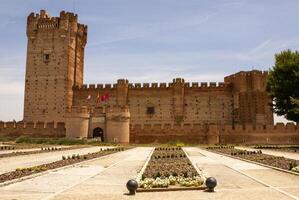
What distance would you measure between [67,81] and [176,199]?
120 feet

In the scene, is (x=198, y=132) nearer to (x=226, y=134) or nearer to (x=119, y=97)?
(x=226, y=134)

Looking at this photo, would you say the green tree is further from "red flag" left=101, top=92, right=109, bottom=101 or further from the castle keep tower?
the castle keep tower

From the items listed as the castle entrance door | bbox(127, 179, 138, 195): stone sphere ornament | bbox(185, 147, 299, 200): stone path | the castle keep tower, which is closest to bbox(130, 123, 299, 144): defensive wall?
the castle entrance door

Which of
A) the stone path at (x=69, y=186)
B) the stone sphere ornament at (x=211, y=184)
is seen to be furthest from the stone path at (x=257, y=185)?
the stone path at (x=69, y=186)

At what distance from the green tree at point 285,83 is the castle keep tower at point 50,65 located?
22422 millimetres

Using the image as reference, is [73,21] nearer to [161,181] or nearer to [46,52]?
[46,52]

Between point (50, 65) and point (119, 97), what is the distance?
8836 millimetres

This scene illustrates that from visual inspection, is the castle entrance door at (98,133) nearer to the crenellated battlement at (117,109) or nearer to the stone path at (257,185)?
the crenellated battlement at (117,109)

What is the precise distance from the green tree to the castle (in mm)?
7875

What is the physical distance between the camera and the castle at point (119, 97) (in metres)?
36.5

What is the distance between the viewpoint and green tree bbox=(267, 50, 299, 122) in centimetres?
2781

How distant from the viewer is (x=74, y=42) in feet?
141

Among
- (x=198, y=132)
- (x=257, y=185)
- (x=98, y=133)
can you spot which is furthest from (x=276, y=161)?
(x=98, y=133)

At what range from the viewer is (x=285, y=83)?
28.0 m
